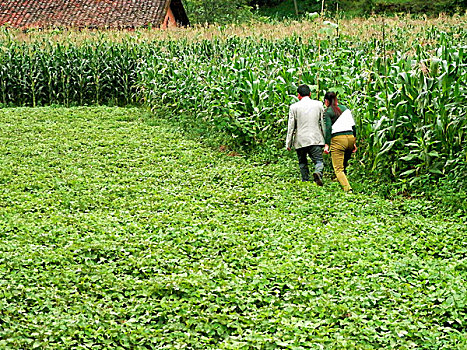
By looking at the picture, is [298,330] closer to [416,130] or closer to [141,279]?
[141,279]

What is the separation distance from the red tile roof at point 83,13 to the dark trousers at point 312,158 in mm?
20897

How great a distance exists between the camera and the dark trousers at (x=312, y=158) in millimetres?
9289

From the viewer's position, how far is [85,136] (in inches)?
521

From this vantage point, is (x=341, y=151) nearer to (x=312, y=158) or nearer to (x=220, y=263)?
(x=312, y=158)

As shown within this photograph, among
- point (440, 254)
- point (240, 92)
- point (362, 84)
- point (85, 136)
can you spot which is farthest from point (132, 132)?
point (440, 254)

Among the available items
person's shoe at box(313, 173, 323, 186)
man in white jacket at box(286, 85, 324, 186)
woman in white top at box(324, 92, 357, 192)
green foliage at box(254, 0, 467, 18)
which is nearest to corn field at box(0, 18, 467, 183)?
woman in white top at box(324, 92, 357, 192)

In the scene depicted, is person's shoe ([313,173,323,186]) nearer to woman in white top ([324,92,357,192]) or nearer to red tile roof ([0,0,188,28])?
woman in white top ([324,92,357,192])

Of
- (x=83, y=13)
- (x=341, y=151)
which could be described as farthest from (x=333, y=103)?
(x=83, y=13)

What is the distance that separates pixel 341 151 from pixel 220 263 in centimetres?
387

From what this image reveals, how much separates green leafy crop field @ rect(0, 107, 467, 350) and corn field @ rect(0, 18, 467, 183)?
3.58ft

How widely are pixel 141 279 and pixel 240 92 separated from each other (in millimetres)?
6966

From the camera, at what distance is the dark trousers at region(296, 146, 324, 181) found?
9.29 m

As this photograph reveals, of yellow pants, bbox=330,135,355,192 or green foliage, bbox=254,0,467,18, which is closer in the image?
yellow pants, bbox=330,135,355,192

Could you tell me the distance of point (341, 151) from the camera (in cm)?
907
